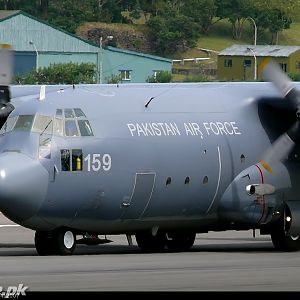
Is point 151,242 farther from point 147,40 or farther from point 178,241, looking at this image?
point 147,40

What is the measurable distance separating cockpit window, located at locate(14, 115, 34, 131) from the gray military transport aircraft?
0.09ft

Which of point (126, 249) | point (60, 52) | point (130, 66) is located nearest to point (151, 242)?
point (126, 249)

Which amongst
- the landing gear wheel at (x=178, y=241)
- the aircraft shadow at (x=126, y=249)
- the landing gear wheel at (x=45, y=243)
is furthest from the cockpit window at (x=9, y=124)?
the landing gear wheel at (x=178, y=241)

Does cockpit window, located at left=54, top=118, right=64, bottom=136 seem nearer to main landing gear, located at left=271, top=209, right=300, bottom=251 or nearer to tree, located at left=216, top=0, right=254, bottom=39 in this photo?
main landing gear, located at left=271, top=209, right=300, bottom=251

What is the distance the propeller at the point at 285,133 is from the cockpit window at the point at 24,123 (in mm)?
5935

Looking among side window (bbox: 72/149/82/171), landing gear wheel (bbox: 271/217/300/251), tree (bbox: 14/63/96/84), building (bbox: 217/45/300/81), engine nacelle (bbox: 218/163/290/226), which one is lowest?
building (bbox: 217/45/300/81)

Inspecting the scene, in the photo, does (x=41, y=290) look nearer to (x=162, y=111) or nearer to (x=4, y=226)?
(x=162, y=111)

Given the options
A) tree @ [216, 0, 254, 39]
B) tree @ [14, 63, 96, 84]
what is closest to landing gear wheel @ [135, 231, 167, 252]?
tree @ [14, 63, 96, 84]

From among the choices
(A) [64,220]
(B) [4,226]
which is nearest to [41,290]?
(A) [64,220]

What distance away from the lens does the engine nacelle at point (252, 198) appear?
112 feet

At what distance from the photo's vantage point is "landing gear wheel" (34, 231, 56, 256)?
3244 cm

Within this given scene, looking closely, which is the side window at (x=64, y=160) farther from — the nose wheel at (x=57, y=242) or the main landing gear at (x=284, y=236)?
the main landing gear at (x=284, y=236)

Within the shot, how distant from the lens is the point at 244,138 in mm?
34781

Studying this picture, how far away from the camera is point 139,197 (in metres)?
32.8
